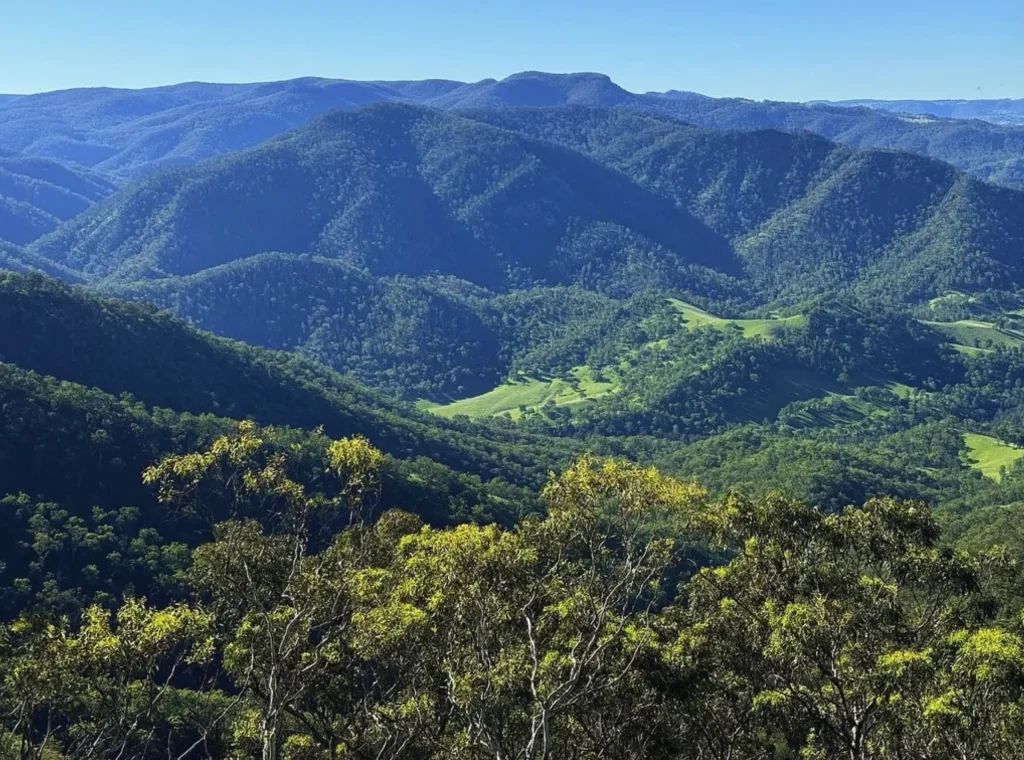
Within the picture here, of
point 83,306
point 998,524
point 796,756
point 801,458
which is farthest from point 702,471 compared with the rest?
point 796,756

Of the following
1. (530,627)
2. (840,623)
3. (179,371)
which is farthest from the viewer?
(179,371)

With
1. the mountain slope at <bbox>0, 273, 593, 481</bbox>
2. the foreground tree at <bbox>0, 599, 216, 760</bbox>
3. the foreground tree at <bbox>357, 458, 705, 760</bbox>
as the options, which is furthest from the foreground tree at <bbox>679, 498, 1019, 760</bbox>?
the mountain slope at <bbox>0, 273, 593, 481</bbox>

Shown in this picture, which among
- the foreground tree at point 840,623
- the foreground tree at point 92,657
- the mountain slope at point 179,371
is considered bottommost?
the mountain slope at point 179,371

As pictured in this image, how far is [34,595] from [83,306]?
92.3m

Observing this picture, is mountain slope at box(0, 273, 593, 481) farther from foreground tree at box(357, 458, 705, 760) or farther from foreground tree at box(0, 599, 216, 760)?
foreground tree at box(357, 458, 705, 760)

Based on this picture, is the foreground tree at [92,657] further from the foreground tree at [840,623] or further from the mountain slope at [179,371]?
the mountain slope at [179,371]

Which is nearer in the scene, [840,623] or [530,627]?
[530,627]

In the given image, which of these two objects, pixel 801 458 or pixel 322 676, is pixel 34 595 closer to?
pixel 322 676

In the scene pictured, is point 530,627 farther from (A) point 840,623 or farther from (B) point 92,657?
(B) point 92,657

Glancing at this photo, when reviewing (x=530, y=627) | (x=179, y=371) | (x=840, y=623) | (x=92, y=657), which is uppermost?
(x=92, y=657)

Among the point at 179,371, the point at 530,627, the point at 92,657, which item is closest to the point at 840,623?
the point at 530,627

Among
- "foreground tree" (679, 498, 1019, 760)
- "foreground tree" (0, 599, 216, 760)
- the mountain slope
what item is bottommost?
the mountain slope

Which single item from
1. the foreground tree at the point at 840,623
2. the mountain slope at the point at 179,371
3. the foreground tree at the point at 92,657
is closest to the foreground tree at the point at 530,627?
the foreground tree at the point at 840,623

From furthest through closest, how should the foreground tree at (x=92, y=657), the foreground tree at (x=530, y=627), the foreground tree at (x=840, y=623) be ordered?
the foreground tree at (x=840, y=623) → the foreground tree at (x=530, y=627) → the foreground tree at (x=92, y=657)
